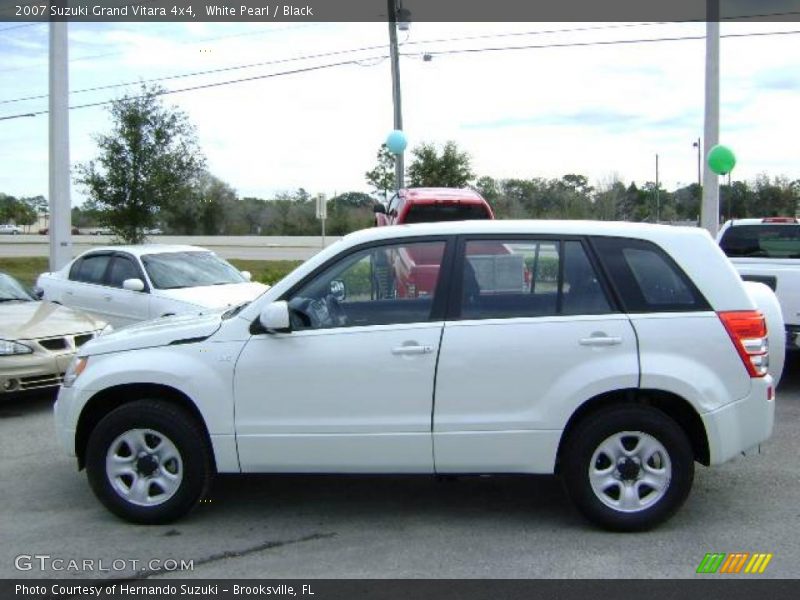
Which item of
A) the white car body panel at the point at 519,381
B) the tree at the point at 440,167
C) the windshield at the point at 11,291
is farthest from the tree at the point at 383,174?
the white car body panel at the point at 519,381

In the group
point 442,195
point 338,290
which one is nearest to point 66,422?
point 338,290

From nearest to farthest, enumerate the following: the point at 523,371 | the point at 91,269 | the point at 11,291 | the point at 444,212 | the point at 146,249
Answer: the point at 523,371
the point at 11,291
the point at 146,249
the point at 91,269
the point at 444,212

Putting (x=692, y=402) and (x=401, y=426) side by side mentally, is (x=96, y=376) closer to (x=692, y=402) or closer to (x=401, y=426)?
(x=401, y=426)

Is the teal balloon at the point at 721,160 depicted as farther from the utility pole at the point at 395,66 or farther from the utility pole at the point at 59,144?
the utility pole at the point at 59,144

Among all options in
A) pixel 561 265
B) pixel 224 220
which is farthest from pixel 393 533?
pixel 224 220

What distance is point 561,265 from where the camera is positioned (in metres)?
4.64

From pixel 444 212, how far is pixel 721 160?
4.76 meters

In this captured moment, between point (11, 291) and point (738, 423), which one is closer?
point (738, 423)

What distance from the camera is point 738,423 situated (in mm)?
4520

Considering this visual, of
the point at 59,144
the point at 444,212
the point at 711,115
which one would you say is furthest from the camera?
the point at 59,144

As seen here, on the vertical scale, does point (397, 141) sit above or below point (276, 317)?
above

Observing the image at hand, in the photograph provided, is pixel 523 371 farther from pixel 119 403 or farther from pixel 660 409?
pixel 119 403
